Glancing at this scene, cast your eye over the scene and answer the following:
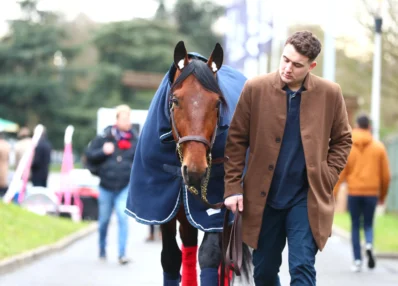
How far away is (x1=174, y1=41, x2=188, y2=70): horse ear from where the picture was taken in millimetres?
6324

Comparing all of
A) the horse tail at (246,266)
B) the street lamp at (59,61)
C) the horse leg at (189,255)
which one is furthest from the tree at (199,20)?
the horse leg at (189,255)

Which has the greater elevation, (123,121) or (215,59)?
(215,59)

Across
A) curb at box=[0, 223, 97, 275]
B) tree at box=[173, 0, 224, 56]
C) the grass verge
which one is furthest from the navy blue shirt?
tree at box=[173, 0, 224, 56]

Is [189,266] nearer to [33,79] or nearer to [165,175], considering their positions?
[165,175]

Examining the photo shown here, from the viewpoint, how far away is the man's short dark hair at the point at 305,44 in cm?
586

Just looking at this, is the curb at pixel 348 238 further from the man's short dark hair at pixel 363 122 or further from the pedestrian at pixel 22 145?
the pedestrian at pixel 22 145

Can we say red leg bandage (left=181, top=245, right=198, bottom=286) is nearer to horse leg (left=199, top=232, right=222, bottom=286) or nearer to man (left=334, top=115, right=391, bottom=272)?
horse leg (left=199, top=232, right=222, bottom=286)

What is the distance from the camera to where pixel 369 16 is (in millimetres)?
25516

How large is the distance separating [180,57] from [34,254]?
23.4ft

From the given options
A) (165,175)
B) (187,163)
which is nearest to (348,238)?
(165,175)

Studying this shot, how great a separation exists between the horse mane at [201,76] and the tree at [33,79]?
56352 mm

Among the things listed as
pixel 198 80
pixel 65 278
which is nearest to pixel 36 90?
pixel 65 278

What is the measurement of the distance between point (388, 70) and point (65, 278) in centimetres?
1823

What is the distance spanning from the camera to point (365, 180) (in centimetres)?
1276
